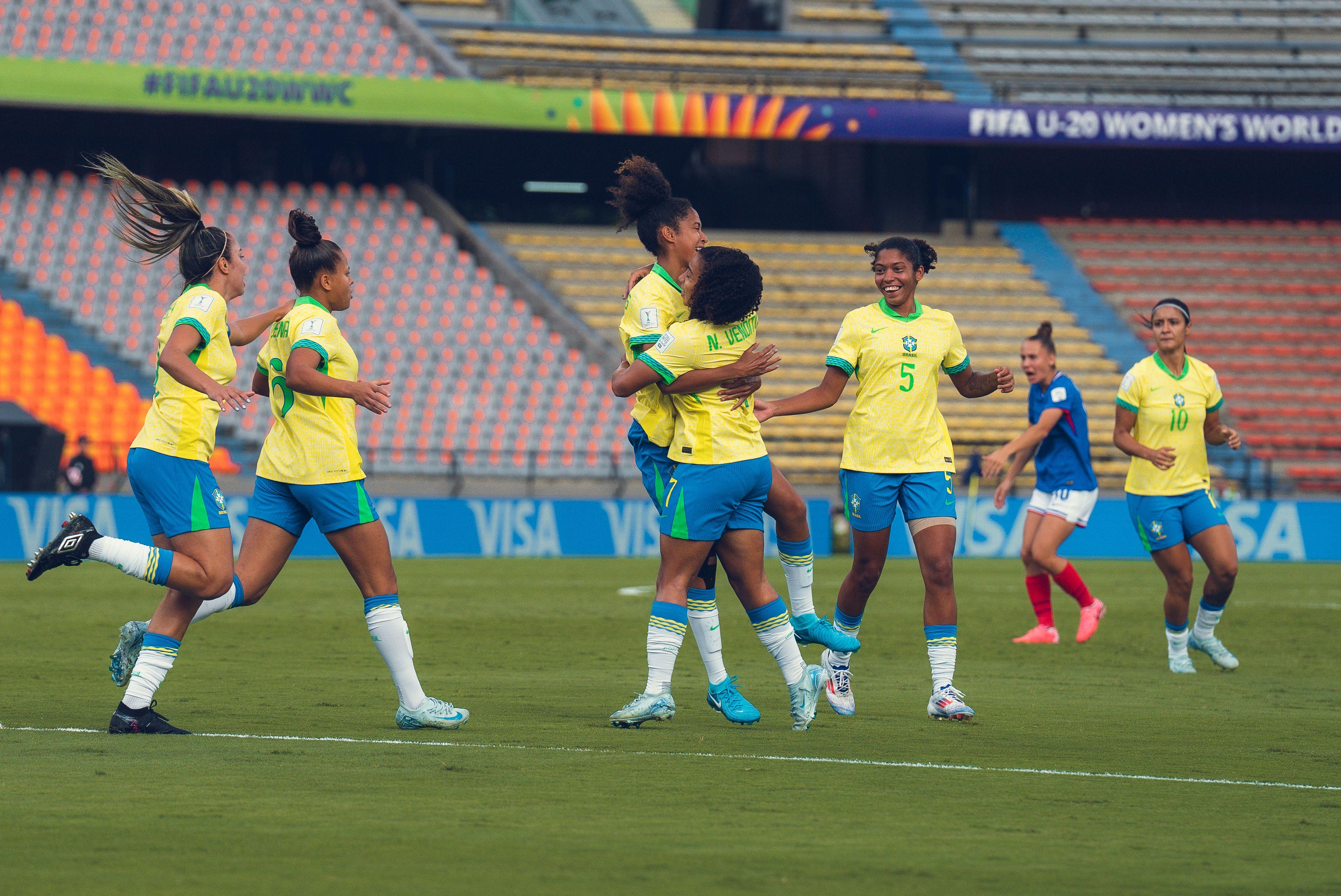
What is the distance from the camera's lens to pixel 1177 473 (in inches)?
408

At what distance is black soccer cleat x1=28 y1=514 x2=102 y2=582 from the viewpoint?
6.63 metres

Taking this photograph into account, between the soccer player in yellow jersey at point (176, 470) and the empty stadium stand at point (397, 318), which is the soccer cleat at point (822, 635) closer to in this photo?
the soccer player in yellow jersey at point (176, 470)

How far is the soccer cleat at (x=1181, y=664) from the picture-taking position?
1035 cm

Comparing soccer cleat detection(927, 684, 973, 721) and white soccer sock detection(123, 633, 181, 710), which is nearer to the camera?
white soccer sock detection(123, 633, 181, 710)

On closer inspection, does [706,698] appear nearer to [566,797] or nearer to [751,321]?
[751,321]

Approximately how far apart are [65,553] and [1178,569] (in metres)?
6.74

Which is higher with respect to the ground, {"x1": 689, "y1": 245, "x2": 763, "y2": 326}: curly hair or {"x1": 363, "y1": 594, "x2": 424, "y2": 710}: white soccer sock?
{"x1": 689, "y1": 245, "x2": 763, "y2": 326}: curly hair

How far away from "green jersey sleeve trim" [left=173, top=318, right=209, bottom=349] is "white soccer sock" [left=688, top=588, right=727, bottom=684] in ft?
8.02

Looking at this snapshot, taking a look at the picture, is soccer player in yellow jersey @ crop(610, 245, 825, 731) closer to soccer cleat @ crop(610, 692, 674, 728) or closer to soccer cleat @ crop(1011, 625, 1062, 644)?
soccer cleat @ crop(610, 692, 674, 728)

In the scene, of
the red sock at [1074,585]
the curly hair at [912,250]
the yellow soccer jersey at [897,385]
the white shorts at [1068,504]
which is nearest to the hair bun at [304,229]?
the yellow soccer jersey at [897,385]

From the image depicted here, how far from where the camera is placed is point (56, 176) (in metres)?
31.1

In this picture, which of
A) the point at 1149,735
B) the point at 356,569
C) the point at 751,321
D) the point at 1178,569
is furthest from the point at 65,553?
the point at 1178,569

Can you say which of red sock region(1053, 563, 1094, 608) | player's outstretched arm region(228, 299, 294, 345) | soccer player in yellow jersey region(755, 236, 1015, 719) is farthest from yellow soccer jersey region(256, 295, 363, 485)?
red sock region(1053, 563, 1094, 608)

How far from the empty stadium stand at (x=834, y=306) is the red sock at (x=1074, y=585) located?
49.6ft
